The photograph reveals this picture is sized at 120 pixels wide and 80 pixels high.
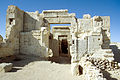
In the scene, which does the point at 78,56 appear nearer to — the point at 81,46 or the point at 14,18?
the point at 81,46

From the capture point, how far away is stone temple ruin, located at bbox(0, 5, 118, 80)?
6786 millimetres

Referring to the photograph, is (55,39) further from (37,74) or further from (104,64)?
(104,64)

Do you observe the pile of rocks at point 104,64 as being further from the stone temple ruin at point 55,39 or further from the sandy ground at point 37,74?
the sandy ground at point 37,74

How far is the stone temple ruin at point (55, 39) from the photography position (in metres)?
6.79

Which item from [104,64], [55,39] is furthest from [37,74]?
[55,39]

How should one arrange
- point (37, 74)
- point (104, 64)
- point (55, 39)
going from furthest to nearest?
point (55, 39)
point (104, 64)
point (37, 74)

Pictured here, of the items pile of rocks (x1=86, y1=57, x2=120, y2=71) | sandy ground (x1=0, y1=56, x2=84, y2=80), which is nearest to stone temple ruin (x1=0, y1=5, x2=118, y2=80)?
pile of rocks (x1=86, y1=57, x2=120, y2=71)

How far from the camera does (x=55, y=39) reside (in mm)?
13211

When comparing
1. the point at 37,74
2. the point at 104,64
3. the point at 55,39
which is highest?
the point at 55,39

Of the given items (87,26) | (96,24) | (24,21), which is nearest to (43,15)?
(24,21)

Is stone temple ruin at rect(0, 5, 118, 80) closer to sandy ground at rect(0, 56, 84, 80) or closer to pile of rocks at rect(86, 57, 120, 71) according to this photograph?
pile of rocks at rect(86, 57, 120, 71)

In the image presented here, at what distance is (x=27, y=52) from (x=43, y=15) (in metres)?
4.72

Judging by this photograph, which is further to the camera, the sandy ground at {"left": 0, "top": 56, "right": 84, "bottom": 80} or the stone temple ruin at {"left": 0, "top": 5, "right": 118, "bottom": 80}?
the stone temple ruin at {"left": 0, "top": 5, "right": 118, "bottom": 80}

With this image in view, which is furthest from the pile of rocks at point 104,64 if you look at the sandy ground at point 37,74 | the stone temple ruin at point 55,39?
the sandy ground at point 37,74
